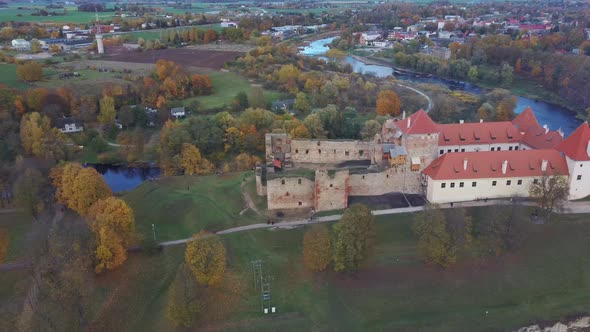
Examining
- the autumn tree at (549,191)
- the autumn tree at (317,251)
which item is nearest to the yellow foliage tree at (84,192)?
the autumn tree at (317,251)

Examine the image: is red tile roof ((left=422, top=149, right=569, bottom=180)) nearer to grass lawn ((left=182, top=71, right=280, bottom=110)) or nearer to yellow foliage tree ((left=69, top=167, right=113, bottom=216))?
yellow foliage tree ((left=69, top=167, right=113, bottom=216))

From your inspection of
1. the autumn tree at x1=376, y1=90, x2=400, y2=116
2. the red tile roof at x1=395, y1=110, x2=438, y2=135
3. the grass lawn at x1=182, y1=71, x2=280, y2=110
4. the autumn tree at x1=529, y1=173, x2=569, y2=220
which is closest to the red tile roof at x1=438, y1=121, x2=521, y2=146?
the red tile roof at x1=395, y1=110, x2=438, y2=135

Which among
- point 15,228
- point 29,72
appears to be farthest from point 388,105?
point 29,72

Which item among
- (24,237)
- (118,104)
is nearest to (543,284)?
(24,237)

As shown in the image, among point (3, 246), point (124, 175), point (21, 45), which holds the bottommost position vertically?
point (124, 175)

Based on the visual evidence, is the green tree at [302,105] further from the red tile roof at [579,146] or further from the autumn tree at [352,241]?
the autumn tree at [352,241]

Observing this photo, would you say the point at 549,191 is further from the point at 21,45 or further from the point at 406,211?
the point at 21,45
